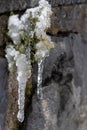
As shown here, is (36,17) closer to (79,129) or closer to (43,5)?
(43,5)

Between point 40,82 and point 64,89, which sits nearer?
point 40,82

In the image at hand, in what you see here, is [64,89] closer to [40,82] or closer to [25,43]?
[40,82]

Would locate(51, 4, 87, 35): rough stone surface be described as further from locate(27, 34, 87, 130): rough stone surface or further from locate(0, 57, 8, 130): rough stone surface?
locate(0, 57, 8, 130): rough stone surface

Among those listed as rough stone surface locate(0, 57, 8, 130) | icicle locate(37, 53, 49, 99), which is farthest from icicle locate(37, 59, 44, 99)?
rough stone surface locate(0, 57, 8, 130)

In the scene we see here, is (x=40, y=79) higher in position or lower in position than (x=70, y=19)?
lower

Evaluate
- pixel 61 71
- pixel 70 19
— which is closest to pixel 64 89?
pixel 61 71

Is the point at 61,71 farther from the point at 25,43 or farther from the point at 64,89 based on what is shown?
the point at 25,43

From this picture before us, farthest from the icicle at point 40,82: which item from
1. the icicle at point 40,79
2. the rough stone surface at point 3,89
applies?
the rough stone surface at point 3,89

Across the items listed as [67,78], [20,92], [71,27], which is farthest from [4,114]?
[71,27]
